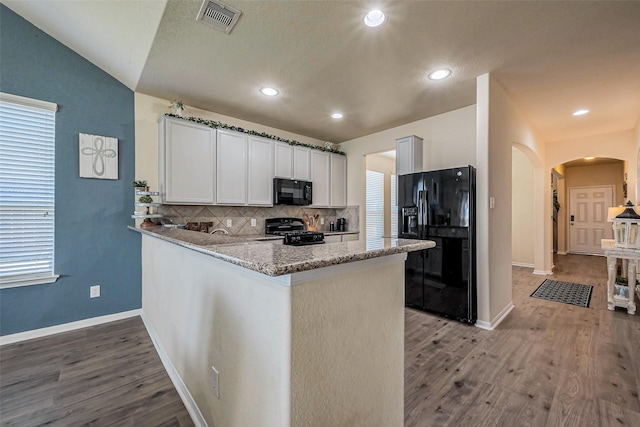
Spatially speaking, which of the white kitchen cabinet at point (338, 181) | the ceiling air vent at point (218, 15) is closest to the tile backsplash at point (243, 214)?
the white kitchen cabinet at point (338, 181)

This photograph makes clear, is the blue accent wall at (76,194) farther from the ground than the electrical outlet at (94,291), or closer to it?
farther from the ground

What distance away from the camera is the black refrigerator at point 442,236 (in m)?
2.84

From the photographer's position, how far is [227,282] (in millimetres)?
1198

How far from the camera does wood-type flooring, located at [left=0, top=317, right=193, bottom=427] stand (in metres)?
1.59

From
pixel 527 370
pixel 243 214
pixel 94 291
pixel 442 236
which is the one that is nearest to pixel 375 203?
pixel 442 236

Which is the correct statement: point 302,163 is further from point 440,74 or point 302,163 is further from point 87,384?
point 87,384

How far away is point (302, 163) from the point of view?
171 inches

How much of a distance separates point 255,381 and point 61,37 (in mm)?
3674

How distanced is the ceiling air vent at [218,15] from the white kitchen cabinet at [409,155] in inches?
101

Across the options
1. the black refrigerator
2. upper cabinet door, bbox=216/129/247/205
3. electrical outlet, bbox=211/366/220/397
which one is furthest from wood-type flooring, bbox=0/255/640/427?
upper cabinet door, bbox=216/129/247/205

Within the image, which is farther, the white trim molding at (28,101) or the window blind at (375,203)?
the window blind at (375,203)

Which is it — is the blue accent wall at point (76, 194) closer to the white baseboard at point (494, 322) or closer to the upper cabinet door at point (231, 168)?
the upper cabinet door at point (231, 168)

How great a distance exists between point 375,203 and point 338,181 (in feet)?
4.67

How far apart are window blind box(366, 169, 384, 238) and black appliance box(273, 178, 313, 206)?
5.96 ft
